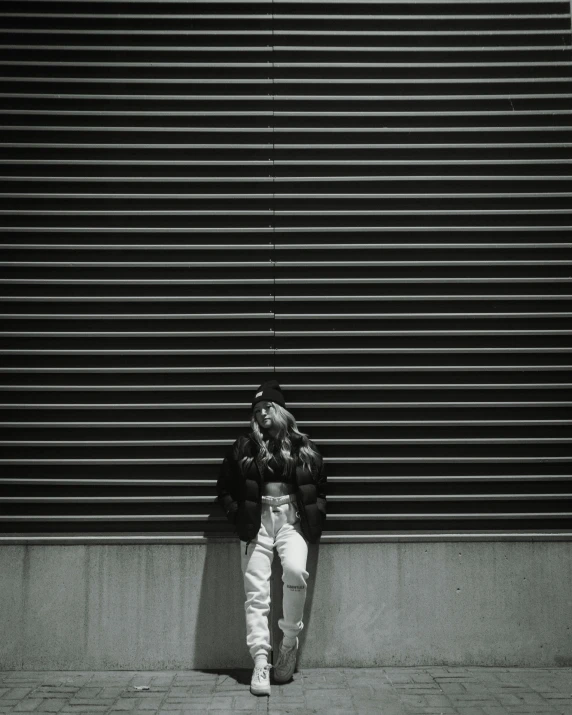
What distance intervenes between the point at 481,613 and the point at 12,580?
404 centimetres

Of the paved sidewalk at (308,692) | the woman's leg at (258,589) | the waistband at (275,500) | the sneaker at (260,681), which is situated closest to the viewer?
the paved sidewalk at (308,692)

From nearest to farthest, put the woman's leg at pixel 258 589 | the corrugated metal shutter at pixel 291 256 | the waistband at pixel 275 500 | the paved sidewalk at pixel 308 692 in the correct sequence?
the paved sidewalk at pixel 308 692 → the woman's leg at pixel 258 589 → the waistband at pixel 275 500 → the corrugated metal shutter at pixel 291 256

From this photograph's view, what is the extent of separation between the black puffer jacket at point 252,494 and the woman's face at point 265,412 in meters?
0.18

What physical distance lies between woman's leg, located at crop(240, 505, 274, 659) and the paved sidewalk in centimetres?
38

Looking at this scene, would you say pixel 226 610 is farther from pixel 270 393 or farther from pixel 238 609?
pixel 270 393

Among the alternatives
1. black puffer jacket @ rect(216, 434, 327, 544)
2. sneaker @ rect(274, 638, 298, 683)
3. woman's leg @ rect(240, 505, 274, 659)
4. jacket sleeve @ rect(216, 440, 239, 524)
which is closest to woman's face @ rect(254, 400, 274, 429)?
black puffer jacket @ rect(216, 434, 327, 544)

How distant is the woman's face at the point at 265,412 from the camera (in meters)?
5.38

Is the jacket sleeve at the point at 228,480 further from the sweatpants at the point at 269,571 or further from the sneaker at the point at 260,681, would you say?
the sneaker at the point at 260,681

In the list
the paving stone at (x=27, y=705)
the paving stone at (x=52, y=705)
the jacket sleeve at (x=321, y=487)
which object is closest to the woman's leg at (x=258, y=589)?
the jacket sleeve at (x=321, y=487)

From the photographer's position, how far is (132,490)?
19.1ft

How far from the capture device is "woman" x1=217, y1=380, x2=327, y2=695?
5.19 metres

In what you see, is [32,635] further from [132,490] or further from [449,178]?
[449,178]

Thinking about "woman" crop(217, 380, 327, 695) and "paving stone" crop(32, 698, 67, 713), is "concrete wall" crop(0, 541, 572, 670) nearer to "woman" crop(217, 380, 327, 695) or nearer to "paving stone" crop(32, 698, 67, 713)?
"woman" crop(217, 380, 327, 695)

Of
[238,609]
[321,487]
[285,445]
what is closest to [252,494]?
[285,445]
